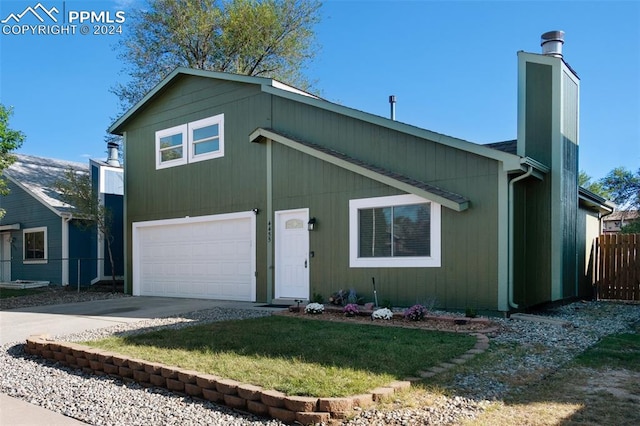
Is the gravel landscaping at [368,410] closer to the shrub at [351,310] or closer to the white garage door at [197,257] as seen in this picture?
the shrub at [351,310]

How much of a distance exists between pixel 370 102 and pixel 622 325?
14408 millimetres

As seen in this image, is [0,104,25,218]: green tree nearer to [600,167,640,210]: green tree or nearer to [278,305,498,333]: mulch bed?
[278,305,498,333]: mulch bed

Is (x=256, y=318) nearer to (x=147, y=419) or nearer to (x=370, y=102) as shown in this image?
(x=147, y=419)

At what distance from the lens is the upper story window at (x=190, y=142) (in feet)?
43.4

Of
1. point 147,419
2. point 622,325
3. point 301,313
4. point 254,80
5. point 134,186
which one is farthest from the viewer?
point 134,186

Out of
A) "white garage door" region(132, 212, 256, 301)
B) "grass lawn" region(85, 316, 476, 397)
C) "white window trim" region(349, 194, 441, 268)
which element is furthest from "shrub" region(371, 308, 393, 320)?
"white garage door" region(132, 212, 256, 301)

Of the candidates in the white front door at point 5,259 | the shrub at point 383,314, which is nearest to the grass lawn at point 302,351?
the shrub at point 383,314

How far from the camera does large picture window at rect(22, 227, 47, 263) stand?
18.9 metres

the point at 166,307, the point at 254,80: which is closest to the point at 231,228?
the point at 166,307

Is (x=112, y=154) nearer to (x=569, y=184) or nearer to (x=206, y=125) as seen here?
(x=206, y=125)

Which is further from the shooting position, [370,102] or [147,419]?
[370,102]

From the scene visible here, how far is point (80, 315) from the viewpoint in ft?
33.4

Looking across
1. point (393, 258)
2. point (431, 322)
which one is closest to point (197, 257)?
point (393, 258)

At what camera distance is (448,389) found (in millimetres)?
4465
